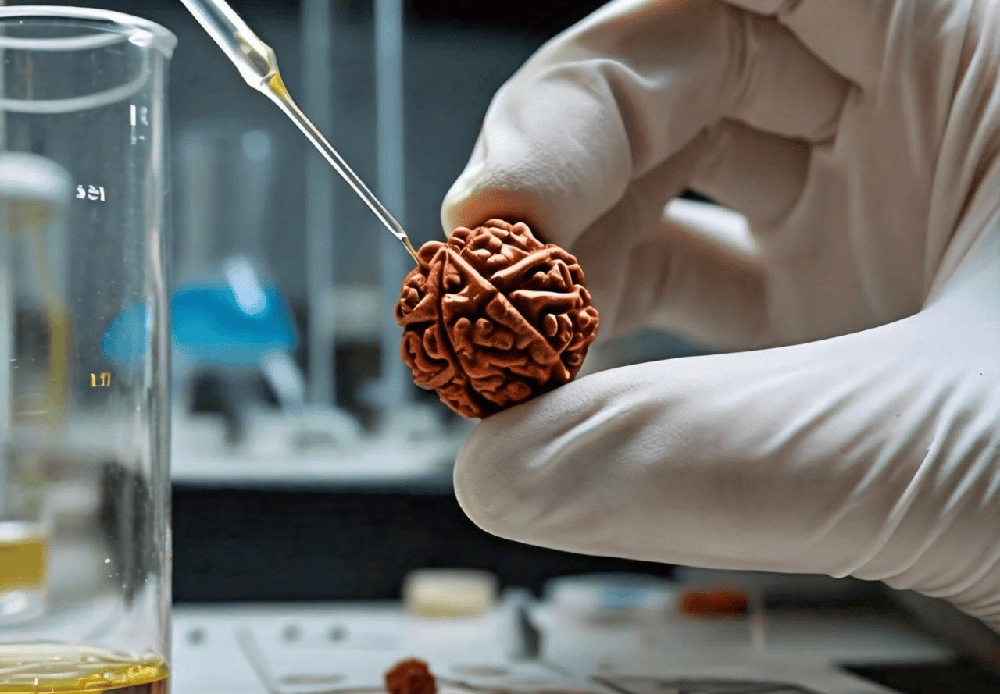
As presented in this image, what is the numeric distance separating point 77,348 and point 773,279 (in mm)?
513

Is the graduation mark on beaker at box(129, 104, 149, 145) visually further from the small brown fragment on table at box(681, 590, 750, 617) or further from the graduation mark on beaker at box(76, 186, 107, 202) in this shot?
the small brown fragment on table at box(681, 590, 750, 617)

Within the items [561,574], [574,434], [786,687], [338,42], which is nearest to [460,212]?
[574,434]

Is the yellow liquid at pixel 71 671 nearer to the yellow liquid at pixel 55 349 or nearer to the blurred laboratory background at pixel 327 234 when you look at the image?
the yellow liquid at pixel 55 349

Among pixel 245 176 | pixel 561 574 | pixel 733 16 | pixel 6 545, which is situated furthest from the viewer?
pixel 245 176

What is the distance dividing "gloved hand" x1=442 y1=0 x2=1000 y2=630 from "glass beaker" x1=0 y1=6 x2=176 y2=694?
157mm

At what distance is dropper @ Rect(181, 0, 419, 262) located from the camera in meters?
0.52

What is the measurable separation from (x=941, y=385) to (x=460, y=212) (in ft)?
0.83

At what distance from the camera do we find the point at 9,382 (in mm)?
468

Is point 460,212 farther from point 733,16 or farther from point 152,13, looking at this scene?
point 152,13

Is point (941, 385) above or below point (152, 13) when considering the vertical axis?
below

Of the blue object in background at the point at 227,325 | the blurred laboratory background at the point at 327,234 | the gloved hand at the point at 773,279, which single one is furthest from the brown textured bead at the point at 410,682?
the blue object in background at the point at 227,325

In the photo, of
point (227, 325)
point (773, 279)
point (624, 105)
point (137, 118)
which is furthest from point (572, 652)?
point (227, 325)

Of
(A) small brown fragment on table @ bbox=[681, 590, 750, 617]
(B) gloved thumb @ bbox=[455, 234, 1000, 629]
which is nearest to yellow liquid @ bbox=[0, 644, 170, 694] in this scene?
(B) gloved thumb @ bbox=[455, 234, 1000, 629]

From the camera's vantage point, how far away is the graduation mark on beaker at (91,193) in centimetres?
47
